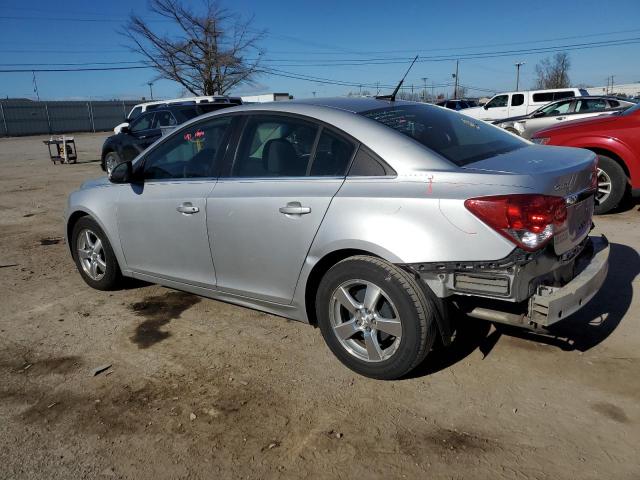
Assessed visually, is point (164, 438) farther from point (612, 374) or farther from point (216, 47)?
point (216, 47)

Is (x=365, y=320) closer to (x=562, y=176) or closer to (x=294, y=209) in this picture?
(x=294, y=209)

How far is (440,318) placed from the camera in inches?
115

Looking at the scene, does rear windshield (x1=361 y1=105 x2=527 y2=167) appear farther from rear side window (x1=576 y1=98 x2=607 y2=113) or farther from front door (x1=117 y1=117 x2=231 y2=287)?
rear side window (x1=576 y1=98 x2=607 y2=113)

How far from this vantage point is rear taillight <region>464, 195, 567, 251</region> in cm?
266

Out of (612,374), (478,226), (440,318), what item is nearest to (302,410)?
(440,318)

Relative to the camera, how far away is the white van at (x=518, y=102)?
73.4 feet

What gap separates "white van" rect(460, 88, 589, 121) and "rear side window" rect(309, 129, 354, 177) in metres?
20.8

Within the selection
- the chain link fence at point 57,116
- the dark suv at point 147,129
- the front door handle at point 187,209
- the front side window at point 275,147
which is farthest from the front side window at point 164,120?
the chain link fence at point 57,116

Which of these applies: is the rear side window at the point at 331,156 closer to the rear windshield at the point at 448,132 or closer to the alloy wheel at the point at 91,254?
the rear windshield at the point at 448,132

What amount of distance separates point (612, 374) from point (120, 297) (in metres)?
3.98

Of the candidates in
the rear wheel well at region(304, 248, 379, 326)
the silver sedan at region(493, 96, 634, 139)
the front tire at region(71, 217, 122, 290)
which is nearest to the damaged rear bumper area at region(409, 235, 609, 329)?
the rear wheel well at region(304, 248, 379, 326)

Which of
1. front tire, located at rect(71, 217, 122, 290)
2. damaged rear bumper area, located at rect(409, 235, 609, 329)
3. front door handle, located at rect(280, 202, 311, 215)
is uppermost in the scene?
front door handle, located at rect(280, 202, 311, 215)

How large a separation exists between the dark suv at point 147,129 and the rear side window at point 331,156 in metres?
10.1

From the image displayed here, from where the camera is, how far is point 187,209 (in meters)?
3.90
